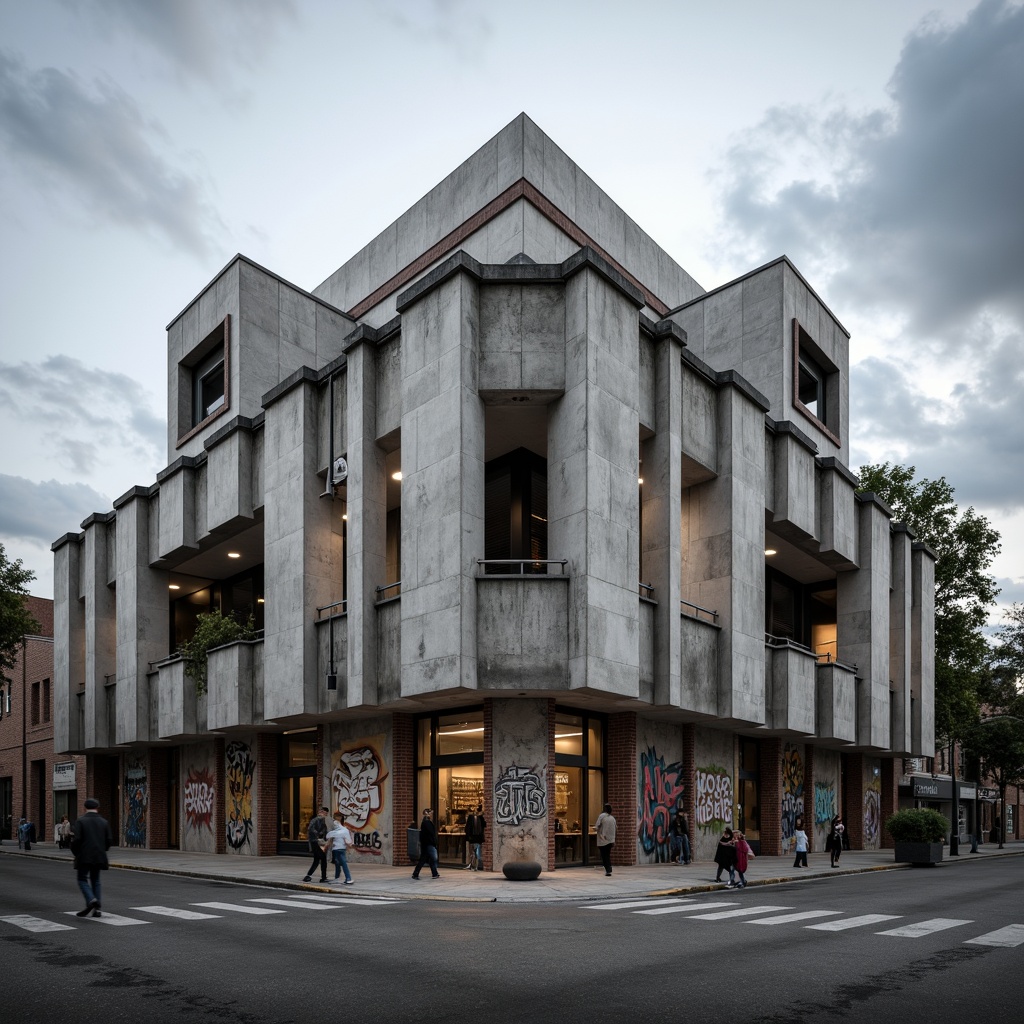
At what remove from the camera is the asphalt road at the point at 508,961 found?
8.34 m

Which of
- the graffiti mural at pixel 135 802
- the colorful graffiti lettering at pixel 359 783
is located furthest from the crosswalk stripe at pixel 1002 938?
the graffiti mural at pixel 135 802

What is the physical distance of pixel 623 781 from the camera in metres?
25.8

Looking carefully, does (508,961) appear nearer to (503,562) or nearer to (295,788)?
(503,562)

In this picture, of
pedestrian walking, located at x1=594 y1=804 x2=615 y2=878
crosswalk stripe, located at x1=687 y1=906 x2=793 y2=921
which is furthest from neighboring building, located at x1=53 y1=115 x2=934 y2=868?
crosswalk stripe, located at x1=687 y1=906 x2=793 y2=921

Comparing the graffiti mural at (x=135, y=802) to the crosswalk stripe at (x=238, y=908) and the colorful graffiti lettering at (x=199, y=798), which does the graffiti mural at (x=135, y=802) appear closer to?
the colorful graffiti lettering at (x=199, y=798)

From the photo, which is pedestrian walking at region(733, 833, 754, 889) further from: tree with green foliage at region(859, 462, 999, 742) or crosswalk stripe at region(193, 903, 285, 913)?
tree with green foliage at region(859, 462, 999, 742)

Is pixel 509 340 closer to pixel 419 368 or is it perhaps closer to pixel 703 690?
pixel 419 368

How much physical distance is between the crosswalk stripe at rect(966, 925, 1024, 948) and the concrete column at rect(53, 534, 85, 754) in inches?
1410

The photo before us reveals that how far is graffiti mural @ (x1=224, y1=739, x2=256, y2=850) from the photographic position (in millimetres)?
31672

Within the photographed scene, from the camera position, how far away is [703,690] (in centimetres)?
2620

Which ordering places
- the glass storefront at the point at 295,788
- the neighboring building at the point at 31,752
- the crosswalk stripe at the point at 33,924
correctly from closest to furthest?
the crosswalk stripe at the point at 33,924 < the glass storefront at the point at 295,788 < the neighboring building at the point at 31,752

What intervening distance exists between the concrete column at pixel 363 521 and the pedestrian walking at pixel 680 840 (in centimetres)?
903

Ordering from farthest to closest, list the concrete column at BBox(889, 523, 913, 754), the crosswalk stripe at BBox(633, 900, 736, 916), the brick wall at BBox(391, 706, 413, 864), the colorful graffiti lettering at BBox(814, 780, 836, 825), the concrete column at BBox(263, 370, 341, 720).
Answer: the concrete column at BBox(889, 523, 913, 754) → the colorful graffiti lettering at BBox(814, 780, 836, 825) → the concrete column at BBox(263, 370, 341, 720) → the brick wall at BBox(391, 706, 413, 864) → the crosswalk stripe at BBox(633, 900, 736, 916)

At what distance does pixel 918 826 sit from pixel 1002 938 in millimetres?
18977
